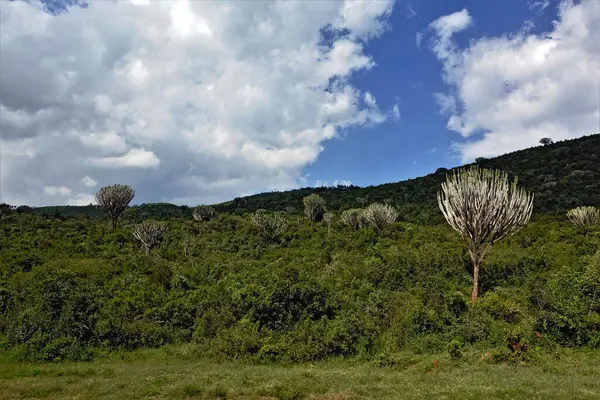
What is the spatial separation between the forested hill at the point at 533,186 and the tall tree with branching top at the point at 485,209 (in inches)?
1199

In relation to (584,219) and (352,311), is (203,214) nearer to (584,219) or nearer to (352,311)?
(352,311)

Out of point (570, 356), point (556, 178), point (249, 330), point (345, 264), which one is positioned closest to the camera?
point (570, 356)

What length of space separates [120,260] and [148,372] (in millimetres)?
19418

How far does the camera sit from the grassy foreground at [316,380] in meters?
11.5

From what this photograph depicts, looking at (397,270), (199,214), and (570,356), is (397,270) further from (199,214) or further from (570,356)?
(199,214)

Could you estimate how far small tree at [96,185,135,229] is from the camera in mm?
50094

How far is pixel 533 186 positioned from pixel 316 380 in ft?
195

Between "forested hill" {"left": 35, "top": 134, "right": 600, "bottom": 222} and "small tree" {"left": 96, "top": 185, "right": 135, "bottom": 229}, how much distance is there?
20.9 meters

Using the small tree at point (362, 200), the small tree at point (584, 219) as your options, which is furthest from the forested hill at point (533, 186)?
the small tree at point (584, 219)

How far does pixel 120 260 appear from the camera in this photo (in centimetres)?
3256

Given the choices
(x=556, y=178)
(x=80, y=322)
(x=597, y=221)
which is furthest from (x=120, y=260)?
(x=556, y=178)

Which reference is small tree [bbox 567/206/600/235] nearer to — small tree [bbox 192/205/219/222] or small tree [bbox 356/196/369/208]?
small tree [bbox 356/196/369/208]

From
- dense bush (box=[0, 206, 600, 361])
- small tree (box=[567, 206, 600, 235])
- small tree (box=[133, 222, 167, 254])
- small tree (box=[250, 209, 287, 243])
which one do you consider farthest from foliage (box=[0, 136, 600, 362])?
small tree (box=[250, 209, 287, 243])

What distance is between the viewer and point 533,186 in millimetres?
60938
